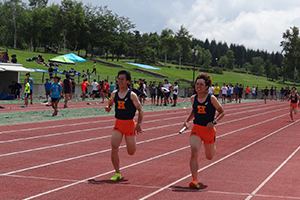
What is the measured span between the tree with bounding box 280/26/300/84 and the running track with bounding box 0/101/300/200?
9483 cm

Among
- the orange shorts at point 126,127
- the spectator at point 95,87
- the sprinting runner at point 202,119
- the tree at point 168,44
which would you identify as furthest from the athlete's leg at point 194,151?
the tree at point 168,44

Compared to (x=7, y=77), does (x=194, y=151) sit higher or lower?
lower

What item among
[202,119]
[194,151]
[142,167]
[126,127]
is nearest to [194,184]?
[194,151]

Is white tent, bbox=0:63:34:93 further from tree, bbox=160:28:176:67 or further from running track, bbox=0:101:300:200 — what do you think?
tree, bbox=160:28:176:67

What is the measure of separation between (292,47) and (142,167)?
4060 inches

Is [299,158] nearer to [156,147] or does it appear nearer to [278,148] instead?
[278,148]

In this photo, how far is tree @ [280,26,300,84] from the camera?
339ft

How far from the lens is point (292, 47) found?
10481 centimetres

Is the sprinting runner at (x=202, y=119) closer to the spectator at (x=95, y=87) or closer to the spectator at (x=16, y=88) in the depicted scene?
the spectator at (x=16, y=88)

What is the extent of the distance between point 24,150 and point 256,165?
543 centimetres

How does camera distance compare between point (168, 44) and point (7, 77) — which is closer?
point (7, 77)

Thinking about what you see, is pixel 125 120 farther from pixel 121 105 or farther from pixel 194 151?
pixel 194 151

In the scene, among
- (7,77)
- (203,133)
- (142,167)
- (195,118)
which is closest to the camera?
(203,133)

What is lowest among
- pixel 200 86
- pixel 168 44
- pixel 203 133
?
pixel 203 133
